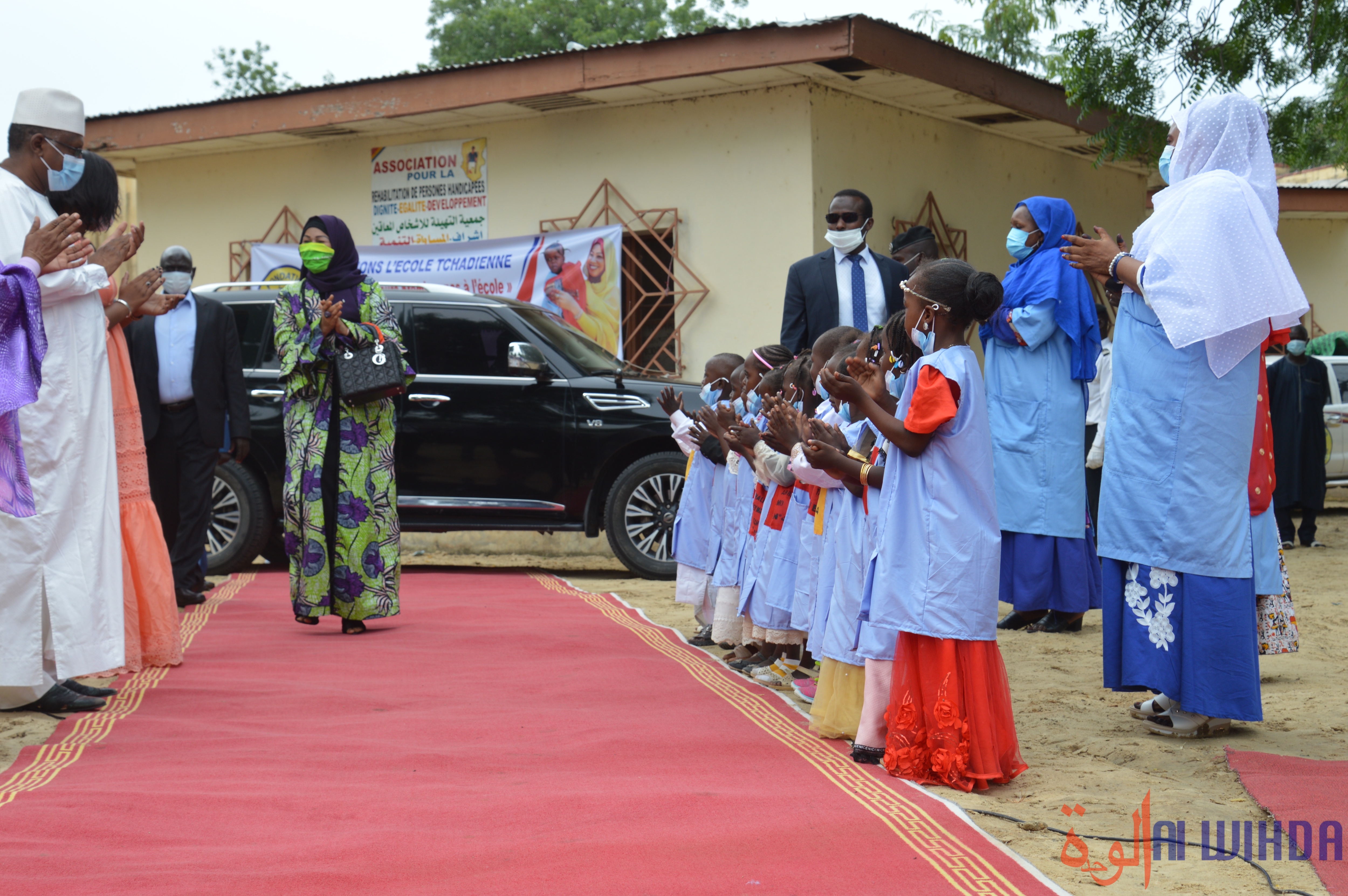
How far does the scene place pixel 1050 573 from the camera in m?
6.22

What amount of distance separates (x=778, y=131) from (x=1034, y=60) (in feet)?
35.3

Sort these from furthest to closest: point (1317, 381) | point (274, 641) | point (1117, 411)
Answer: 1. point (1317, 381)
2. point (274, 641)
3. point (1117, 411)

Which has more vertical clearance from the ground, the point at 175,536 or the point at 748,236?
the point at 748,236

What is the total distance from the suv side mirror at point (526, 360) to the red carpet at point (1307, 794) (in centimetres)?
560

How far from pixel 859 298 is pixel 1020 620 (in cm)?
189

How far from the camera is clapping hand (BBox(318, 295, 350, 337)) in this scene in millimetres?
6074

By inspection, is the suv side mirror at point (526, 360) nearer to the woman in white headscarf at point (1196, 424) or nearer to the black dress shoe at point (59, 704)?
the black dress shoe at point (59, 704)

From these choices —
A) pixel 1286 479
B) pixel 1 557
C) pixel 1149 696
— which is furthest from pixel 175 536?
pixel 1286 479

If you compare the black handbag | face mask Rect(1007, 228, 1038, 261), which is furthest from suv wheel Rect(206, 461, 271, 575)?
face mask Rect(1007, 228, 1038, 261)

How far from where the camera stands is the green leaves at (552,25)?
33.5m

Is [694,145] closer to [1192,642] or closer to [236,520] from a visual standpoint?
[236,520]

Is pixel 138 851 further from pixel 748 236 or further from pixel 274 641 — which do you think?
pixel 748 236

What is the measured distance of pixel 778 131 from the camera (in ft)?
34.7

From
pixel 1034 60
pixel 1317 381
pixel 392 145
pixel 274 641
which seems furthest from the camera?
pixel 1034 60
